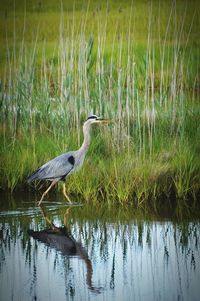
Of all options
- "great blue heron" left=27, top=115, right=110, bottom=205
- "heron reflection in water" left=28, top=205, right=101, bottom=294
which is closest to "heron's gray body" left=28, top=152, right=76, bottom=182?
"great blue heron" left=27, top=115, right=110, bottom=205

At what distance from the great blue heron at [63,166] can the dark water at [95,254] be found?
20 cm

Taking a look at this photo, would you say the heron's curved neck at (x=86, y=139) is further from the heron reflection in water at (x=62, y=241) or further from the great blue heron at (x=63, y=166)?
the heron reflection in water at (x=62, y=241)

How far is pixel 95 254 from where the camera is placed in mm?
3441

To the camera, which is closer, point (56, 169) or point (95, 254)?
point (95, 254)

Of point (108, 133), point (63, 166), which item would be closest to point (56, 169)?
point (63, 166)

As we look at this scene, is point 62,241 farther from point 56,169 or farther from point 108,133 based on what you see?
point 108,133

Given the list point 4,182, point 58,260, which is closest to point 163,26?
point 4,182

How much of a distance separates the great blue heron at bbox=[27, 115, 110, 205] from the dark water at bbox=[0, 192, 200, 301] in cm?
20

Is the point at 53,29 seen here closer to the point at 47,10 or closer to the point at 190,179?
the point at 47,10

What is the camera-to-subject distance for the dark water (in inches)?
116

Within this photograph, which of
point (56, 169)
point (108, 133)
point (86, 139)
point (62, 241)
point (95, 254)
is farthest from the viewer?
point (108, 133)

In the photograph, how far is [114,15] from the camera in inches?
381

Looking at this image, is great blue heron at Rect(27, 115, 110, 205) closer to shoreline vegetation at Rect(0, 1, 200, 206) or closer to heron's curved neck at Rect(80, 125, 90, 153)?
heron's curved neck at Rect(80, 125, 90, 153)

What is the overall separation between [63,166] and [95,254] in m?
1.31
